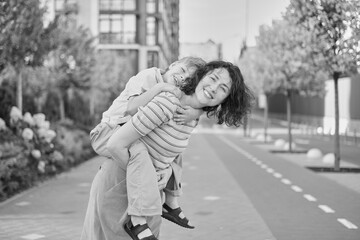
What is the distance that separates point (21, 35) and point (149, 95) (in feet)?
41.0

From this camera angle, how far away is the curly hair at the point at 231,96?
11.7 feet

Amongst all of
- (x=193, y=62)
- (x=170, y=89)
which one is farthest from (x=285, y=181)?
(x=170, y=89)

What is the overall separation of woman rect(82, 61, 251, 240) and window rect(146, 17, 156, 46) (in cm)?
6979

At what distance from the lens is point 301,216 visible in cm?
1017

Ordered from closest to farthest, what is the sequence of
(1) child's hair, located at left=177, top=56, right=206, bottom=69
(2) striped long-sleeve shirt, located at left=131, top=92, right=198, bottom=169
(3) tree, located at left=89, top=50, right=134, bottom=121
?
(2) striped long-sleeve shirt, located at left=131, top=92, right=198, bottom=169 < (1) child's hair, located at left=177, top=56, right=206, bottom=69 < (3) tree, located at left=89, top=50, right=134, bottom=121

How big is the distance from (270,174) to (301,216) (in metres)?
6.83

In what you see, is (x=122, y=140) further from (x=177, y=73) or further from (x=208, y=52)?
(x=208, y=52)

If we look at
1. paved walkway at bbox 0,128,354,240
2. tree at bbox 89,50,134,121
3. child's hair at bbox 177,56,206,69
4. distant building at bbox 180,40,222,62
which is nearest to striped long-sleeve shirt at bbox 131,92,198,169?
child's hair at bbox 177,56,206,69

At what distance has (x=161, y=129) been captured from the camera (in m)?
3.45

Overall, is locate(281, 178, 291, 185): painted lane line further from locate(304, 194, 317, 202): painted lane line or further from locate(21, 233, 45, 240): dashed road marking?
locate(21, 233, 45, 240): dashed road marking

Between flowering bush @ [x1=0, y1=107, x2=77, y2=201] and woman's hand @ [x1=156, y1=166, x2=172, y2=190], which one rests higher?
woman's hand @ [x1=156, y1=166, x2=172, y2=190]

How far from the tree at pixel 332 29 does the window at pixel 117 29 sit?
179 feet

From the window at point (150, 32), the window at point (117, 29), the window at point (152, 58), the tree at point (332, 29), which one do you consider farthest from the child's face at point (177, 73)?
the window at point (150, 32)

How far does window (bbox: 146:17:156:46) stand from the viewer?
73.2 meters
